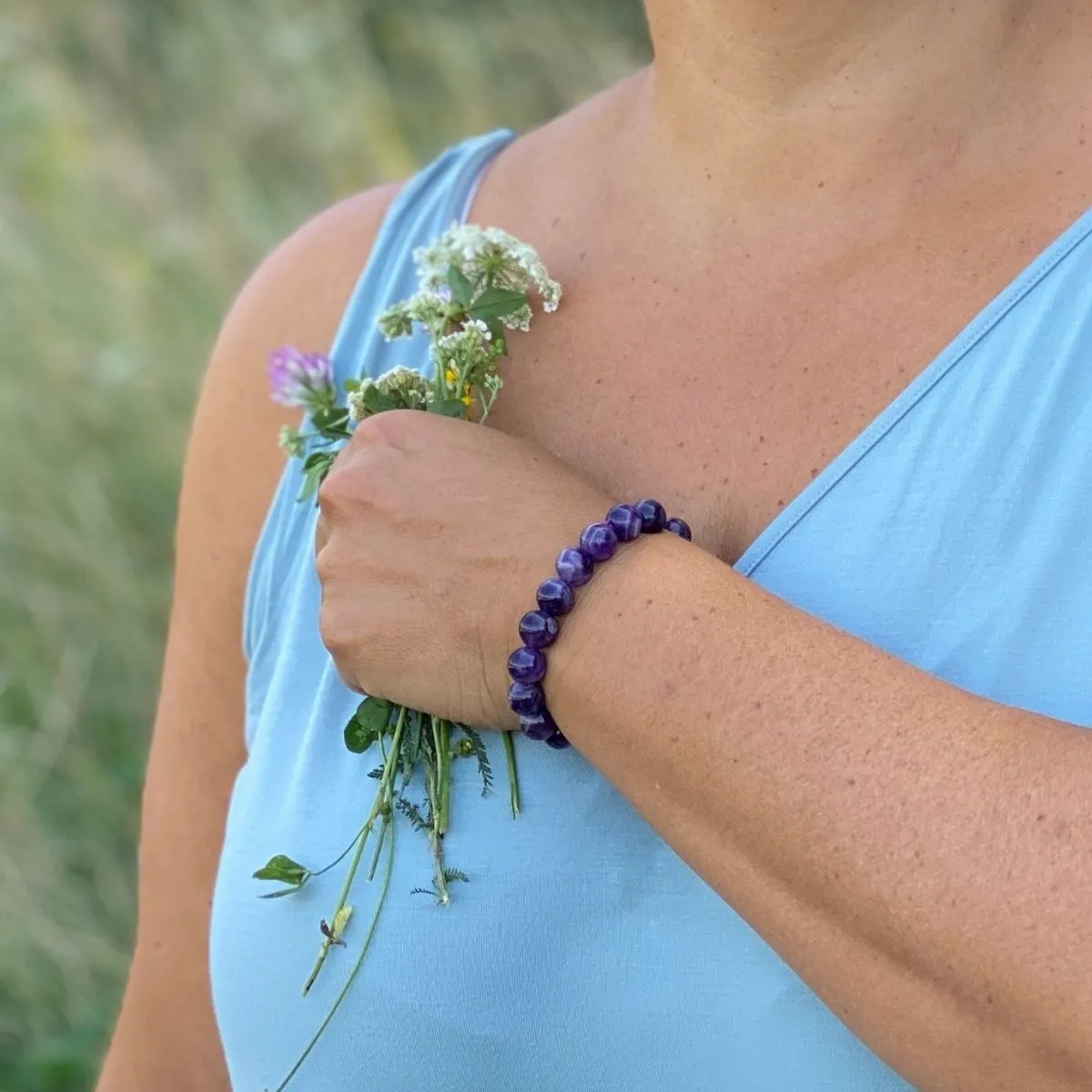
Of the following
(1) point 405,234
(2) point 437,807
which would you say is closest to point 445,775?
(2) point 437,807

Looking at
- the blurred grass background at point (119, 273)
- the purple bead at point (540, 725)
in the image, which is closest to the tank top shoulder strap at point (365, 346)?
the purple bead at point (540, 725)

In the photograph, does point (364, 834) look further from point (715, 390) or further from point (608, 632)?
point (715, 390)

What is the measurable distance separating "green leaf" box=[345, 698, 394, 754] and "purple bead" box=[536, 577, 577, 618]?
0.19 meters

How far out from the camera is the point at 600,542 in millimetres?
888

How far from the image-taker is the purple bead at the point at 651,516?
35.9 inches

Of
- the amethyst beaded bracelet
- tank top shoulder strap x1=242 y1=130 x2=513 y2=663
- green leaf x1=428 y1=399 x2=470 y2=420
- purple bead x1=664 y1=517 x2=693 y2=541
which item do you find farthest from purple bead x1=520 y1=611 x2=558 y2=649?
tank top shoulder strap x1=242 y1=130 x2=513 y2=663

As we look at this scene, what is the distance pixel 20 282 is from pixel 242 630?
2.13 metres

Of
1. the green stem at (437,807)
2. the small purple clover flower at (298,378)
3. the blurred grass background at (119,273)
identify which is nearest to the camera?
the green stem at (437,807)

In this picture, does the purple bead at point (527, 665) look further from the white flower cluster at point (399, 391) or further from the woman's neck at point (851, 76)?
the woman's neck at point (851, 76)

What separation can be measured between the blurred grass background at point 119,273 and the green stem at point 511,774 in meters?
1.87

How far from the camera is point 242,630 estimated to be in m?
1.30

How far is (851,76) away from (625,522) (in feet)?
1.49

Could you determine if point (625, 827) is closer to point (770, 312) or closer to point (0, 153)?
point (770, 312)

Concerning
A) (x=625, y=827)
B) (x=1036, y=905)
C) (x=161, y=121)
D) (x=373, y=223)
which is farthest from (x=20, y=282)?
(x=1036, y=905)
